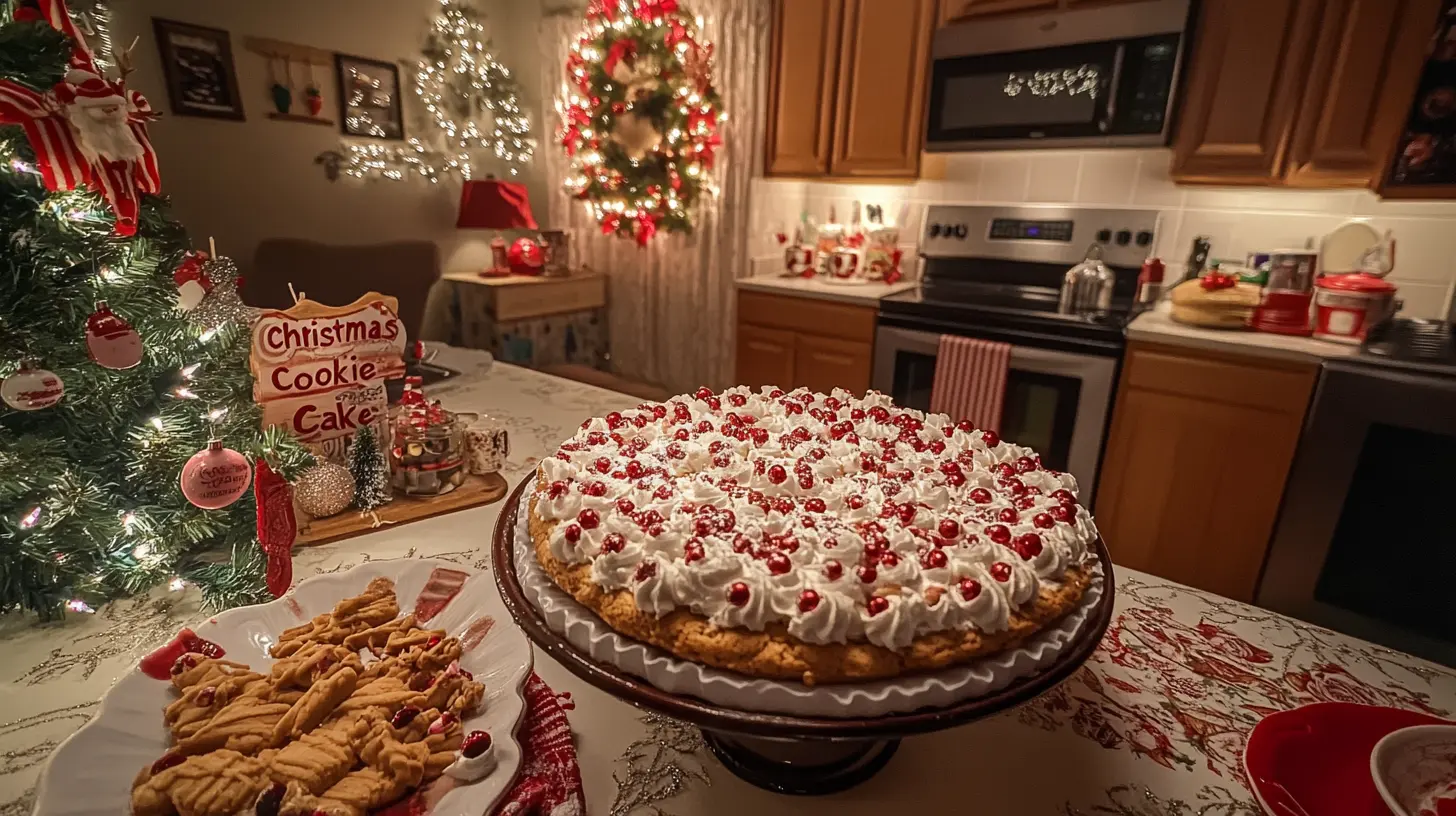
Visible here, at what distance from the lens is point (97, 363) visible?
1.06 meters

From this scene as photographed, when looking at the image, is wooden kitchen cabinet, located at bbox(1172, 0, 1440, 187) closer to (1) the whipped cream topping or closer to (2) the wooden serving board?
(1) the whipped cream topping

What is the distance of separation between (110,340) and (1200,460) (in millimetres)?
2888

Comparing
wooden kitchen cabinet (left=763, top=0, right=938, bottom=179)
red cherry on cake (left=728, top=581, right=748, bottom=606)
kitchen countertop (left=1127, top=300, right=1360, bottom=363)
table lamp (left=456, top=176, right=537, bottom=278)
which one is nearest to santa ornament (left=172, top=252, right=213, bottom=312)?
red cherry on cake (left=728, top=581, right=748, bottom=606)

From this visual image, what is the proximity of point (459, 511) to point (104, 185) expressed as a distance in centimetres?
76

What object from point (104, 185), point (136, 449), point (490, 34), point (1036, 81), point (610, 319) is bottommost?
point (610, 319)

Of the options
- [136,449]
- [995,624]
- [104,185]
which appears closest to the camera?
[995,624]

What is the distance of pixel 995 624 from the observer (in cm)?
75

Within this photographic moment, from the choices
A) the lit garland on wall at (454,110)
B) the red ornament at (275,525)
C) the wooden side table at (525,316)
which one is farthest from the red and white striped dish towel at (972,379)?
the lit garland on wall at (454,110)

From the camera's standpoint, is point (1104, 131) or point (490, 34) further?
point (490, 34)

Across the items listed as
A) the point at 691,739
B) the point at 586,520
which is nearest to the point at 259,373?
the point at 586,520

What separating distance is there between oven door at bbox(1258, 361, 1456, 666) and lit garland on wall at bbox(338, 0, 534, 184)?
4559 millimetres

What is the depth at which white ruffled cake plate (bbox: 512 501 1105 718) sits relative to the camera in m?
0.68

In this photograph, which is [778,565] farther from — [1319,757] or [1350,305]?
[1350,305]

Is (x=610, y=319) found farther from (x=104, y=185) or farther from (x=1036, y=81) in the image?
(x=104, y=185)
